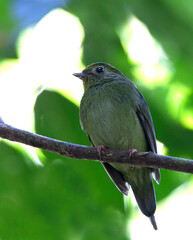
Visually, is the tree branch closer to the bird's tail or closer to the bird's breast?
the bird's breast

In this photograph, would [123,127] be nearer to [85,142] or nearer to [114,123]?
[114,123]

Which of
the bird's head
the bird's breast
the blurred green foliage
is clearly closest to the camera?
the blurred green foliage

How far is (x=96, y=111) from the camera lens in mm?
3998

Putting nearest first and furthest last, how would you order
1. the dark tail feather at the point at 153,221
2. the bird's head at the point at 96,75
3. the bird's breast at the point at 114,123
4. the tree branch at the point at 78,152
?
the tree branch at the point at 78,152 < the dark tail feather at the point at 153,221 < the bird's breast at the point at 114,123 < the bird's head at the point at 96,75

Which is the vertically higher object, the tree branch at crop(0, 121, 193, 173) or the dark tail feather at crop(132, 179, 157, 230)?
the tree branch at crop(0, 121, 193, 173)

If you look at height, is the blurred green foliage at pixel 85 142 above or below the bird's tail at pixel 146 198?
above

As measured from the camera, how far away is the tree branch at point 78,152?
259cm

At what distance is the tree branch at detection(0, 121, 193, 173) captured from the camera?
8.48ft

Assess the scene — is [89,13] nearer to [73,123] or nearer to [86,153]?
[73,123]

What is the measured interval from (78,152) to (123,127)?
121 centimetres

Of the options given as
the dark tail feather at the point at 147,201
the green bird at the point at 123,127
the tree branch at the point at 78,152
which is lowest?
the dark tail feather at the point at 147,201

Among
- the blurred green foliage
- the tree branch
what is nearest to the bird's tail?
the tree branch

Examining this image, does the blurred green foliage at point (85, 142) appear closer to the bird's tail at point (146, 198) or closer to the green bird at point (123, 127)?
the green bird at point (123, 127)

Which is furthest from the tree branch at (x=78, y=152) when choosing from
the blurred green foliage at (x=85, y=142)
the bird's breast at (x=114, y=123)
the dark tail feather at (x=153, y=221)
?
the dark tail feather at (x=153, y=221)
